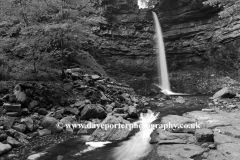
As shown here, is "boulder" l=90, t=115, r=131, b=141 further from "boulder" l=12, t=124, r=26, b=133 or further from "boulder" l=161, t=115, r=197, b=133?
"boulder" l=12, t=124, r=26, b=133

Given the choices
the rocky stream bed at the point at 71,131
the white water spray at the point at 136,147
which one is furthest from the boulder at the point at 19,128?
the white water spray at the point at 136,147

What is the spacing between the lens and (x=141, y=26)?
29.2m

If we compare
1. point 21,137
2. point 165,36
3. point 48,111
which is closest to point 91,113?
point 48,111

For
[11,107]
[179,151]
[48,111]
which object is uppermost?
[11,107]

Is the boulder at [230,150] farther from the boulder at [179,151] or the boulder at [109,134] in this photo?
the boulder at [109,134]

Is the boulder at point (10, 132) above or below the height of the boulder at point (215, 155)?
above

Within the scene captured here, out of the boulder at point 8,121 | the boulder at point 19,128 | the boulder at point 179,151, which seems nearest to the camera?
the boulder at point 179,151

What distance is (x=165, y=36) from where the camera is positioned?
2947 cm

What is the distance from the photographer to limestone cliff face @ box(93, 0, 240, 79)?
2670 centimetres

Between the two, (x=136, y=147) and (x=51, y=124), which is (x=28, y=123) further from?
(x=136, y=147)

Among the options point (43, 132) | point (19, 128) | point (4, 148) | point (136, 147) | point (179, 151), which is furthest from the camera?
point (43, 132)

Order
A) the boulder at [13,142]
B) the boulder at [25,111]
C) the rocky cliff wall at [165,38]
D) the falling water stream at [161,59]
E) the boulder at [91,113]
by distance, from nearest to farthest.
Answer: the boulder at [13,142] → the boulder at [25,111] → the boulder at [91,113] → the rocky cliff wall at [165,38] → the falling water stream at [161,59]

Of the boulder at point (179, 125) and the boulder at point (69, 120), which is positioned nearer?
the boulder at point (179, 125)

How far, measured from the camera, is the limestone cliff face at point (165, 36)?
26703 millimetres
